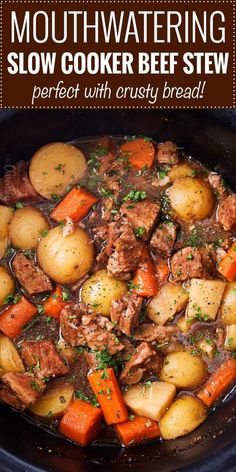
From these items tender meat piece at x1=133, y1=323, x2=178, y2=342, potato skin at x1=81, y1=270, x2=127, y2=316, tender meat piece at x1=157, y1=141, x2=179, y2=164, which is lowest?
tender meat piece at x1=133, y1=323, x2=178, y2=342

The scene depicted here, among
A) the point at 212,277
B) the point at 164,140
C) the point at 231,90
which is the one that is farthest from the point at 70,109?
the point at 212,277

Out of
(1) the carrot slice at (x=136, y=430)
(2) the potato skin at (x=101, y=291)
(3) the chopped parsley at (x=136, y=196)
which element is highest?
(3) the chopped parsley at (x=136, y=196)

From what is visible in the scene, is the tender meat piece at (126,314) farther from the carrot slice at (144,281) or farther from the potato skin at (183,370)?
the potato skin at (183,370)

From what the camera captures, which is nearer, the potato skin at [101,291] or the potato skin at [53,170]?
the potato skin at [101,291]

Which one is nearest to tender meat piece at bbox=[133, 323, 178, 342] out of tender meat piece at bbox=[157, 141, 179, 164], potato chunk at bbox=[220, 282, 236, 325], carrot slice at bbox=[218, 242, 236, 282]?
potato chunk at bbox=[220, 282, 236, 325]

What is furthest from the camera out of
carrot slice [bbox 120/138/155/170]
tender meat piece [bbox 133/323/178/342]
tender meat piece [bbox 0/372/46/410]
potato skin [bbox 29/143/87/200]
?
carrot slice [bbox 120/138/155/170]

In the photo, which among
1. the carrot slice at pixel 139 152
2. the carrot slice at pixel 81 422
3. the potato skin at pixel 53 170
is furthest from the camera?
the carrot slice at pixel 139 152

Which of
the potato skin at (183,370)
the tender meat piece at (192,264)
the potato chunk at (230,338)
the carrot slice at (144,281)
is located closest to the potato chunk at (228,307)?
the potato chunk at (230,338)

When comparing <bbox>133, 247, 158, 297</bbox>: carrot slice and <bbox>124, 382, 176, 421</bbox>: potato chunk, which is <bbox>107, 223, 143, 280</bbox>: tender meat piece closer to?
<bbox>133, 247, 158, 297</bbox>: carrot slice
